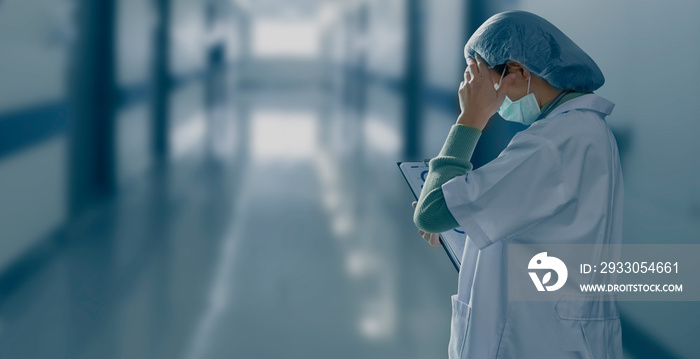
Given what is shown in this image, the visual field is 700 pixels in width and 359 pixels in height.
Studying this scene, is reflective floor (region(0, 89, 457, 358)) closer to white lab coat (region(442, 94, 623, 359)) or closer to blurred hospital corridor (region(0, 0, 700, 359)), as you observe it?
blurred hospital corridor (region(0, 0, 700, 359))

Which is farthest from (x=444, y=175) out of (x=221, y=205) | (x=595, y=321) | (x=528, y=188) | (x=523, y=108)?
(x=221, y=205)

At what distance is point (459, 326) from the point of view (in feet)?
4.22

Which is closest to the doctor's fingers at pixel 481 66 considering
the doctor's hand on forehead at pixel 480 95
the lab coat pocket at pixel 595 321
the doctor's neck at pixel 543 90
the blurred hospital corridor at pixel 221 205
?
the doctor's hand on forehead at pixel 480 95

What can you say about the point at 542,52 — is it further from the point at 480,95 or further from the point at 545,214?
the point at 545,214

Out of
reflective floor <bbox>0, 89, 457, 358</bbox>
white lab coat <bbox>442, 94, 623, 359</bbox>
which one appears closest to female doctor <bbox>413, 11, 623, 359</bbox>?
white lab coat <bbox>442, 94, 623, 359</bbox>

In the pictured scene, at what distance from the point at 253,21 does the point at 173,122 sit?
13077 millimetres

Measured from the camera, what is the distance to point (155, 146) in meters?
6.46

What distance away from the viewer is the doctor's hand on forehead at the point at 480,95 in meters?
1.21

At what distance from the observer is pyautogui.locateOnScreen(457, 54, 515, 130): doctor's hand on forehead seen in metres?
1.21

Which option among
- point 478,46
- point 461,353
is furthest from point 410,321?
point 478,46

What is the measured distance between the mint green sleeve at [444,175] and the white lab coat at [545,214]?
4 cm

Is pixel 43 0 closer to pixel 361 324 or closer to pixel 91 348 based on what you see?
pixel 91 348

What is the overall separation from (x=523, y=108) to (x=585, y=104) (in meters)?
0.18

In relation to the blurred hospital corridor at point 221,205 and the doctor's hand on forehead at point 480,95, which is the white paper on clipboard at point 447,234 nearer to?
the blurred hospital corridor at point 221,205
